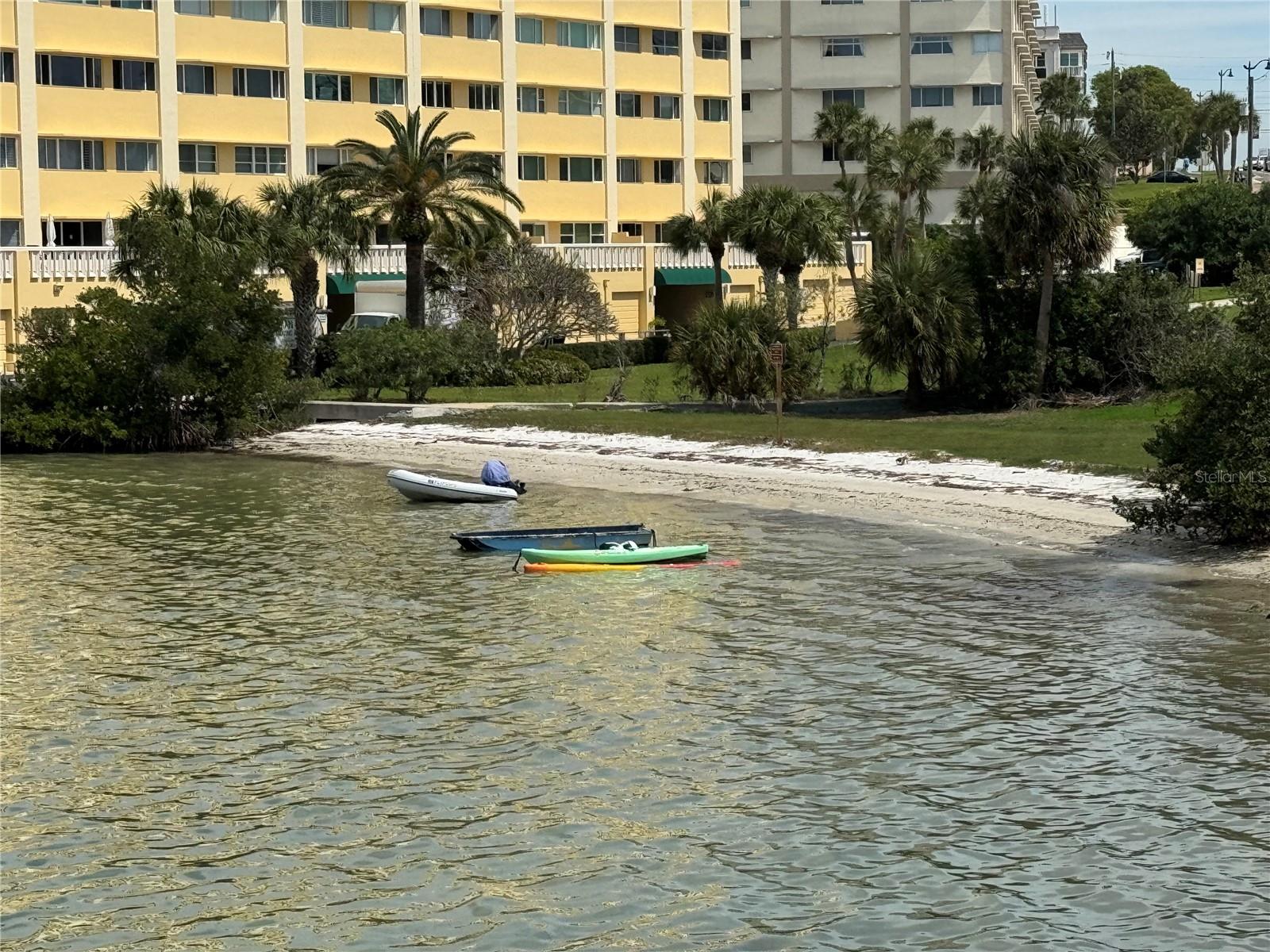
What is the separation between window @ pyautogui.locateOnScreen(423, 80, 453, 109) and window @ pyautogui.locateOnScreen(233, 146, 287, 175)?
8.26 m

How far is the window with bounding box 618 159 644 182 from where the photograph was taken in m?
87.6

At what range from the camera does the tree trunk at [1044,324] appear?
1695 inches

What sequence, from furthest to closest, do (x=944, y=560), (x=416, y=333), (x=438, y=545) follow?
1. (x=416, y=333)
2. (x=438, y=545)
3. (x=944, y=560)

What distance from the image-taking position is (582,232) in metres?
85.3

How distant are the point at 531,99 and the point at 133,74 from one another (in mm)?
20648

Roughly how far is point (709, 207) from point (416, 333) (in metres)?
19.3

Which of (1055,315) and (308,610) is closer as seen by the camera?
(308,610)

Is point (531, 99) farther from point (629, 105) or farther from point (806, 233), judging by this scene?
point (806, 233)

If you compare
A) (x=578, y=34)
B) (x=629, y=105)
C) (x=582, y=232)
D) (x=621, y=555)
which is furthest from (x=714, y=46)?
(x=621, y=555)

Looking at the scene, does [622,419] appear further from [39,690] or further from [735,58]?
[735,58]

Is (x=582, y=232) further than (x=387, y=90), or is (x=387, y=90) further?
(x=582, y=232)

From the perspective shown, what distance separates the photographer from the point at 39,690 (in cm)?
1920

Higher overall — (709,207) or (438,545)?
(709,207)

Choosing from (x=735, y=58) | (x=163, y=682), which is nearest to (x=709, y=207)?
(x=735, y=58)
